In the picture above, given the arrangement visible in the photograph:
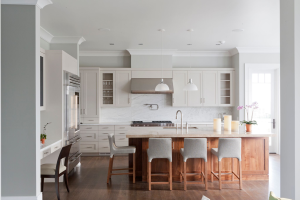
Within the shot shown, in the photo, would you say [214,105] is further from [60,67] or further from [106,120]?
[60,67]

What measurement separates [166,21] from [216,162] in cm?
→ 270

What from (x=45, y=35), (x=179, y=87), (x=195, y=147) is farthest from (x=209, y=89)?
(x=45, y=35)

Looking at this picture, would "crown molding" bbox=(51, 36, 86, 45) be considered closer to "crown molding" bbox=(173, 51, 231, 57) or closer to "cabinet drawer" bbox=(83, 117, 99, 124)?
"cabinet drawer" bbox=(83, 117, 99, 124)

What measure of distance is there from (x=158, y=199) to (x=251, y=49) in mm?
4903

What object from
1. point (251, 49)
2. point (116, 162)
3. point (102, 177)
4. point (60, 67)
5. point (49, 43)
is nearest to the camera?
point (60, 67)

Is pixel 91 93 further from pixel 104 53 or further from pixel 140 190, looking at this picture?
pixel 140 190

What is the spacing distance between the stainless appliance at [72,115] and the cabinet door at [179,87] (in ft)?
9.43

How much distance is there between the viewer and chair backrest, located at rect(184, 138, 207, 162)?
3.92 metres

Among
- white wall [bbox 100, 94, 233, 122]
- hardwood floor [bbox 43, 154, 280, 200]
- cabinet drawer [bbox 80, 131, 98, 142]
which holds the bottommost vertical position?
hardwood floor [bbox 43, 154, 280, 200]

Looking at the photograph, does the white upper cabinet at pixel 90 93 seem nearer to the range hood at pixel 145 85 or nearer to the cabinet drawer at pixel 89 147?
the cabinet drawer at pixel 89 147

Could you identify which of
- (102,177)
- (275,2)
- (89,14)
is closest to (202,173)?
(102,177)

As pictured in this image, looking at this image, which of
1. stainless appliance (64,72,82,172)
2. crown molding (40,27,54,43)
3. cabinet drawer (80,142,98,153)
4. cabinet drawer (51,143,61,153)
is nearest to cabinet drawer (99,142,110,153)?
cabinet drawer (80,142,98,153)

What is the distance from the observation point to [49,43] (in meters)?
5.43

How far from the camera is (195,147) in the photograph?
3926 mm
